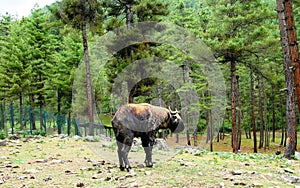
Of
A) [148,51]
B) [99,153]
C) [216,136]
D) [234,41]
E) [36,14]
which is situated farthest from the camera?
[216,136]

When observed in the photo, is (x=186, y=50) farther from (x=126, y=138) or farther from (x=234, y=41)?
(x=126, y=138)

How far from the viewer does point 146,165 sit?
9.45m

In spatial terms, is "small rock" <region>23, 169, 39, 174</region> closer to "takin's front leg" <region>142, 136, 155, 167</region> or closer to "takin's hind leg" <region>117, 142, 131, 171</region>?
"takin's hind leg" <region>117, 142, 131, 171</region>

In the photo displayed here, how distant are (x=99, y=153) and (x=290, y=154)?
855cm

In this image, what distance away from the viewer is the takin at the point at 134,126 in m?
8.95

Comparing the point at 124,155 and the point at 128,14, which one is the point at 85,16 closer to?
the point at 128,14

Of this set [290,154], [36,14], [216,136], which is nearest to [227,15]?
[290,154]

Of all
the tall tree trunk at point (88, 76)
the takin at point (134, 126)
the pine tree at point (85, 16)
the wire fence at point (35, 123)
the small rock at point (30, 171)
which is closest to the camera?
the small rock at point (30, 171)

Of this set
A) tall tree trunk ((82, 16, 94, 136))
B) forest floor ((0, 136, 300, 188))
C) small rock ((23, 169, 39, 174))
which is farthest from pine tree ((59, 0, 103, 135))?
small rock ((23, 169, 39, 174))

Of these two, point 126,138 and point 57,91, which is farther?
point 57,91

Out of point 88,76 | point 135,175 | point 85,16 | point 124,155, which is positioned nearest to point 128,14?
point 85,16

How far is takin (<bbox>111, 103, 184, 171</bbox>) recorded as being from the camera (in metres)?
8.95

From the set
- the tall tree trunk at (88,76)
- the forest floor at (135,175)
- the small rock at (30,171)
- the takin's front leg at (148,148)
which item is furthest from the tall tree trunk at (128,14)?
the small rock at (30,171)

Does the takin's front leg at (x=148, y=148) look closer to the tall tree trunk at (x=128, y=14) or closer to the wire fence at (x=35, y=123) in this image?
the wire fence at (x=35, y=123)
